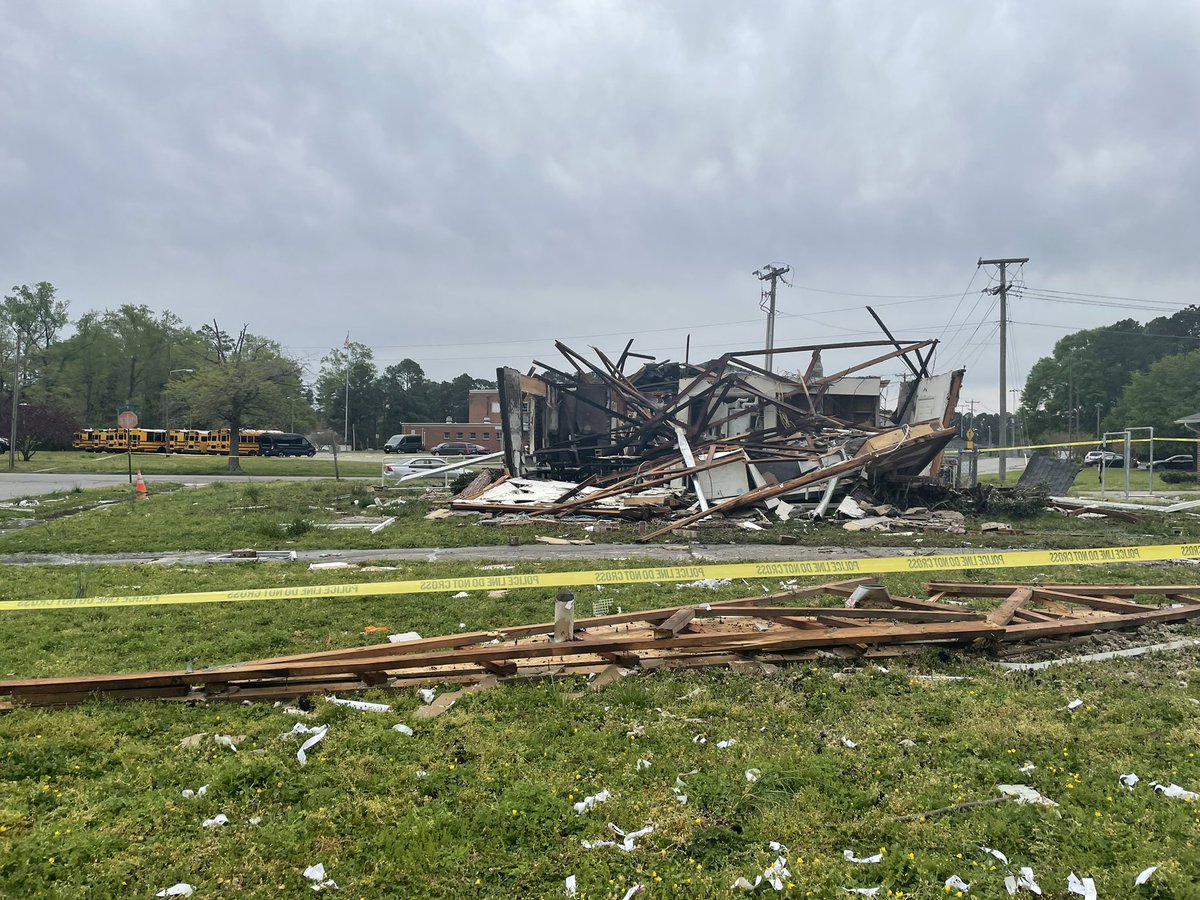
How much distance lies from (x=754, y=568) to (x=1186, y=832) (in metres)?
4.95

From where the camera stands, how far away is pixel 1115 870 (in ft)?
9.25

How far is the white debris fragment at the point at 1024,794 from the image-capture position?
3354 mm

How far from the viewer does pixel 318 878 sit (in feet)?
9.58

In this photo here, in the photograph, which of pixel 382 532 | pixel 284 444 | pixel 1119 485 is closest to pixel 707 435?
pixel 382 532

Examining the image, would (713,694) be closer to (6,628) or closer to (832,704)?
(832,704)

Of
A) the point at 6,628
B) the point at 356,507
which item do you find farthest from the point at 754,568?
the point at 356,507

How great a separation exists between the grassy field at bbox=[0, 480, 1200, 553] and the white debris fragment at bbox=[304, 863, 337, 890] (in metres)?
10.1

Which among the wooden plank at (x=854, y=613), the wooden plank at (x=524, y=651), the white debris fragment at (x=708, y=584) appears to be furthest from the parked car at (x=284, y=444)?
the wooden plank at (x=854, y=613)

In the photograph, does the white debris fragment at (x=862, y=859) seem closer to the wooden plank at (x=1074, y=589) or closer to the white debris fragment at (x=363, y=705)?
the white debris fragment at (x=363, y=705)

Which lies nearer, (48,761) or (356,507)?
(48,761)

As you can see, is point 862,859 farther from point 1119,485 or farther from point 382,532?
point 1119,485

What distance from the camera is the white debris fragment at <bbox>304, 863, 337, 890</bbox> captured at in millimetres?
2877

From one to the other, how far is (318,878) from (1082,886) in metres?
3.12

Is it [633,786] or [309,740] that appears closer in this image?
[633,786]
